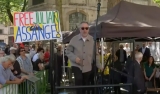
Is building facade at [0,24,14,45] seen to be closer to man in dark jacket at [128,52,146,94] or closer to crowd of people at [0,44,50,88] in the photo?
crowd of people at [0,44,50,88]

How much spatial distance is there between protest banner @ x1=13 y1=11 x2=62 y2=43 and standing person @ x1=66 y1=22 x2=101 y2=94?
482mm

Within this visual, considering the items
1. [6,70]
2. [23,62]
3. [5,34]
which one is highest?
[6,70]

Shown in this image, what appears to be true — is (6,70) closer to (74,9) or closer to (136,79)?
(136,79)

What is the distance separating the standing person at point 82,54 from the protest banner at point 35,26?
1.58ft

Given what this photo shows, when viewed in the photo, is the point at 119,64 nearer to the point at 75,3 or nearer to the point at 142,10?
the point at 142,10

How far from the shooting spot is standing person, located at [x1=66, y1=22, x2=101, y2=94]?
6793 millimetres

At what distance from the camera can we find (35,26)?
7016mm

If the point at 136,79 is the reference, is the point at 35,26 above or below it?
above

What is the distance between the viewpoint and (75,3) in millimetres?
29625

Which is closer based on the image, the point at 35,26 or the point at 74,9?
the point at 35,26

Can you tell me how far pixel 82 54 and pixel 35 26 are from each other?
1.25 metres

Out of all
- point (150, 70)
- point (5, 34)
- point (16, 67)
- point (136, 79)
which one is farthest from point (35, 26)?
point (5, 34)

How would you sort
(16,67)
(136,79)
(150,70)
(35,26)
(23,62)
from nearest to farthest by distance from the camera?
(136,79) < (35,26) < (16,67) < (23,62) < (150,70)

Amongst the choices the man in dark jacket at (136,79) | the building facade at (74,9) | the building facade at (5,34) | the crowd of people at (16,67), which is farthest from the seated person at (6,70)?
the building facade at (5,34)
